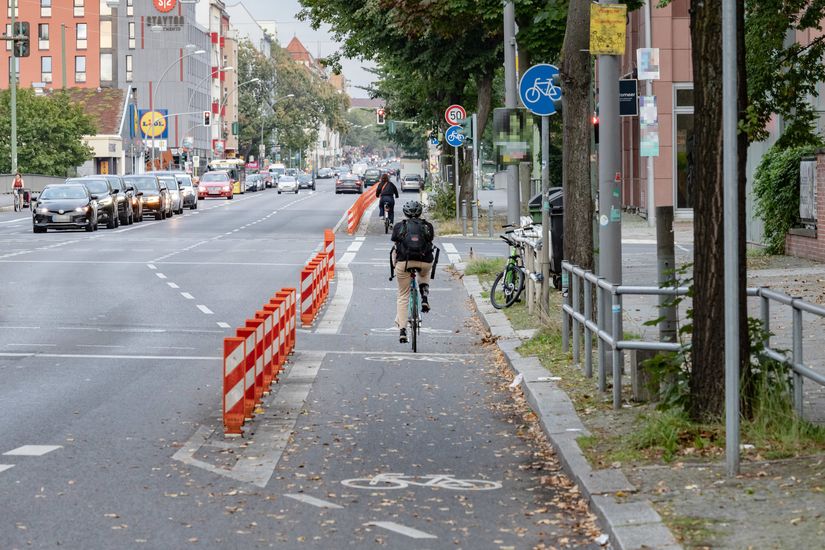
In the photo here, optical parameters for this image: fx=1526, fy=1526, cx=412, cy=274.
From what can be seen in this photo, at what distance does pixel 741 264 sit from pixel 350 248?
94.0ft

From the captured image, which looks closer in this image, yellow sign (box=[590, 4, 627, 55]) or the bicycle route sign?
yellow sign (box=[590, 4, 627, 55])

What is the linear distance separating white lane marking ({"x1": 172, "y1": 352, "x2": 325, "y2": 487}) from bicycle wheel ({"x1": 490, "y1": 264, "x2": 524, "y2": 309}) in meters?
6.51

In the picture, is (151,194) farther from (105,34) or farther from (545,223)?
(105,34)

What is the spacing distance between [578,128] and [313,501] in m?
8.04

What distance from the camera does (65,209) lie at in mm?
46156

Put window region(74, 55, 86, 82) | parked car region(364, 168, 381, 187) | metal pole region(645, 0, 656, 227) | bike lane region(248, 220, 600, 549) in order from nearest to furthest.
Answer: bike lane region(248, 220, 600, 549)
metal pole region(645, 0, 656, 227)
parked car region(364, 168, 381, 187)
window region(74, 55, 86, 82)

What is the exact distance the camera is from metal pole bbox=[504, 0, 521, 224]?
27.3m

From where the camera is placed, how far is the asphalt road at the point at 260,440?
7688 millimetres

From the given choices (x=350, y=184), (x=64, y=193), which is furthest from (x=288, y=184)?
(x=64, y=193)

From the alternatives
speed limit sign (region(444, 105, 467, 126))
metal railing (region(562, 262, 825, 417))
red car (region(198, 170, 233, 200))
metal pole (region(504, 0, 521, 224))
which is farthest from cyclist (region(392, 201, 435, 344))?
red car (region(198, 170, 233, 200))

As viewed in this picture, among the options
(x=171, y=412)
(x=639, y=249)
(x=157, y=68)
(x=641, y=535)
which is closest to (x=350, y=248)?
(x=639, y=249)

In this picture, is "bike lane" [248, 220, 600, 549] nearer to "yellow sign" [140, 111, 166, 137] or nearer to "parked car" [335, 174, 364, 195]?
"parked car" [335, 174, 364, 195]

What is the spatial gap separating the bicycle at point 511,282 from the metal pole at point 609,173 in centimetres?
698

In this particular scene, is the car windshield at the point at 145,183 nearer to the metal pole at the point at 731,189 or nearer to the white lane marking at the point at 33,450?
the white lane marking at the point at 33,450
